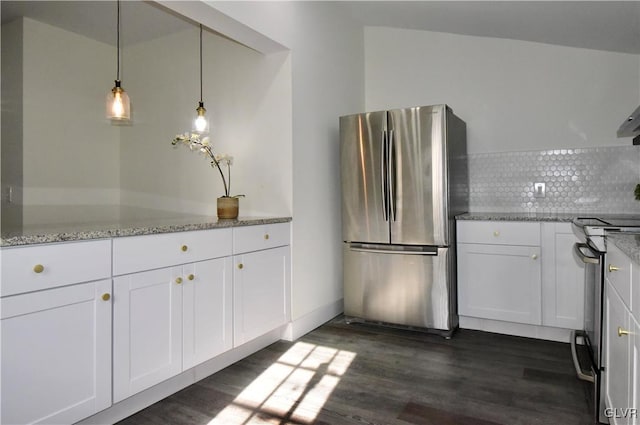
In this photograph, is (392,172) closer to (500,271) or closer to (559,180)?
(500,271)

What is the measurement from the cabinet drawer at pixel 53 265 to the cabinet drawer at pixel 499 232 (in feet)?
8.09

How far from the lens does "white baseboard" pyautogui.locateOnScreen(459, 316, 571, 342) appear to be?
2.94 metres

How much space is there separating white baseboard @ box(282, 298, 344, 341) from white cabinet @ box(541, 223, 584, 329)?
1600 millimetres

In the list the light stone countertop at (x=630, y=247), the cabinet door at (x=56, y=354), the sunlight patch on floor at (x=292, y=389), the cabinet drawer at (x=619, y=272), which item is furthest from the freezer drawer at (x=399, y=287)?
the cabinet door at (x=56, y=354)

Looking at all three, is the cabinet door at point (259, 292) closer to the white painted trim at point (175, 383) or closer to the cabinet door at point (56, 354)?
the white painted trim at point (175, 383)

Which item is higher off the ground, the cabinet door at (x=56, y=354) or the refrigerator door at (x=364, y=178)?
the refrigerator door at (x=364, y=178)

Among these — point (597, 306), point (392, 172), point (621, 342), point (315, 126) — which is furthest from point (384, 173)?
point (621, 342)

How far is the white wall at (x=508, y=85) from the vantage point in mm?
3238

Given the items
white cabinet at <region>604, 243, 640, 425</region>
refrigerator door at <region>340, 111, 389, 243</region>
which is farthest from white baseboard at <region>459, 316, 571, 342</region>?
white cabinet at <region>604, 243, 640, 425</region>

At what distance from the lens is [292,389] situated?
2229mm

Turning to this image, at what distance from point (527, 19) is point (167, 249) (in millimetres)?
2877

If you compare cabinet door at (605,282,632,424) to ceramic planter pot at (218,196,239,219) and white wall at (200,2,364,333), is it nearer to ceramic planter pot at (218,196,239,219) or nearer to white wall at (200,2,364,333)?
white wall at (200,2,364,333)

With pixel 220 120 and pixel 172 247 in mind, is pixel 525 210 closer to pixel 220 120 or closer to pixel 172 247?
pixel 220 120

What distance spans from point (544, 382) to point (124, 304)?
2.23 metres
